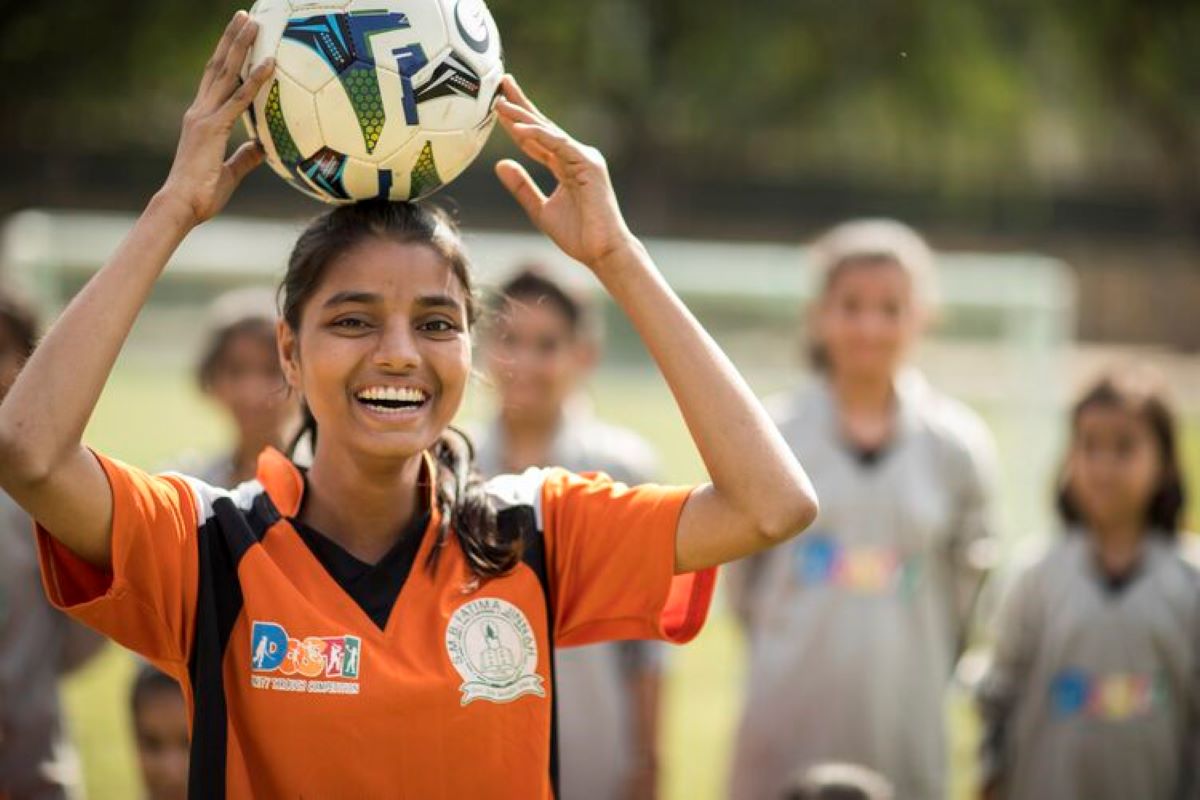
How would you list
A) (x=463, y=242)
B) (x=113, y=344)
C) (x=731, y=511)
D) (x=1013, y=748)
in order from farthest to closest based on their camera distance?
(x=1013, y=748)
(x=463, y=242)
(x=731, y=511)
(x=113, y=344)

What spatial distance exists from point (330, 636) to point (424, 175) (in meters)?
0.76

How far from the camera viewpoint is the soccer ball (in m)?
2.32

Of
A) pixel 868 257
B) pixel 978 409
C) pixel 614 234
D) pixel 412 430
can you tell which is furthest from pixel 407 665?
pixel 978 409

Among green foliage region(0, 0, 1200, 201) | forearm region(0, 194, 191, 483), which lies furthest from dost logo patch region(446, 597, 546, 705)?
green foliage region(0, 0, 1200, 201)

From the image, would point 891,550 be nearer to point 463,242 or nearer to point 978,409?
point 463,242

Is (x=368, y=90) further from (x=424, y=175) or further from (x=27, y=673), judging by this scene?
(x=27, y=673)

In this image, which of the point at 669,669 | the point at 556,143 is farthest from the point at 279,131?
the point at 669,669

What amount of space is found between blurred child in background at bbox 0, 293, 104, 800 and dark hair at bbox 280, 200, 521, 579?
1.49m

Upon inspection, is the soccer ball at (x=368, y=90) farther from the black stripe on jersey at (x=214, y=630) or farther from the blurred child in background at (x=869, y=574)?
the blurred child in background at (x=869, y=574)

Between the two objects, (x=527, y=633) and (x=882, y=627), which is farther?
(x=882, y=627)

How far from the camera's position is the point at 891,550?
4.35 m

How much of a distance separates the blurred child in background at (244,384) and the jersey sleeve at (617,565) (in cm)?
199

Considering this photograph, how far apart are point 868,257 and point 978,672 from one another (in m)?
1.30

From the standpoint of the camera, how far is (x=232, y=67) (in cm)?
230
